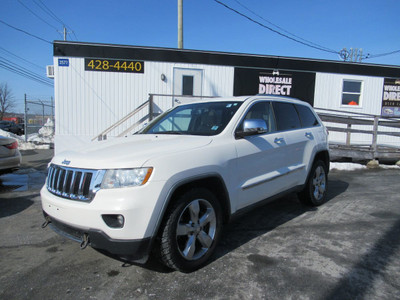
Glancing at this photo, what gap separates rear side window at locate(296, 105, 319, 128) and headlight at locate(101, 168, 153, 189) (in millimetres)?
3052

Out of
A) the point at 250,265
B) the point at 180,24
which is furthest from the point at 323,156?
the point at 180,24

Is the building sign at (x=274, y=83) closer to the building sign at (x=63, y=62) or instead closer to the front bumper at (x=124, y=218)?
the building sign at (x=63, y=62)

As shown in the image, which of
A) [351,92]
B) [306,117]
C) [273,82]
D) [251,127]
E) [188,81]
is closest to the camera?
[251,127]

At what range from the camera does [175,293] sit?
7.73 feet

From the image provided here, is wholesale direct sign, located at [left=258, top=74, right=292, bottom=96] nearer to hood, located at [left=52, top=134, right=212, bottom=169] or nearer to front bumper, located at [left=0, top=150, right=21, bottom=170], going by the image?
front bumper, located at [left=0, top=150, right=21, bottom=170]

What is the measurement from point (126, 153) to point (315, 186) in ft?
11.3

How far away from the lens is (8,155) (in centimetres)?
602

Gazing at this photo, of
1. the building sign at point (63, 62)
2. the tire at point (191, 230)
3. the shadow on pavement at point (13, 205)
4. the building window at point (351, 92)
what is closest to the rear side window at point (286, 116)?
the tire at point (191, 230)

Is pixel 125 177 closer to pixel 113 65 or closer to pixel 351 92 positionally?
pixel 113 65

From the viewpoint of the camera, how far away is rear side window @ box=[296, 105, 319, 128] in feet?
14.8

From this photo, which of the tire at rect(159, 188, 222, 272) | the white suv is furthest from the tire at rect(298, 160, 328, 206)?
the tire at rect(159, 188, 222, 272)

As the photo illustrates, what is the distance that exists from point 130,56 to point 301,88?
631cm

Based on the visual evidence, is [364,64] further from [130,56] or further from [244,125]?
[244,125]

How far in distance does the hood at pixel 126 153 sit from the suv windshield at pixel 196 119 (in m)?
0.35
